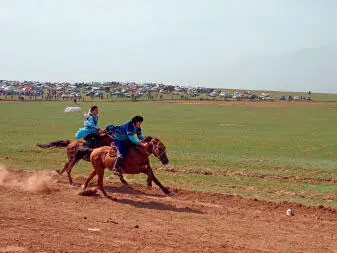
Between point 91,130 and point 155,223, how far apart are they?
19.1 feet

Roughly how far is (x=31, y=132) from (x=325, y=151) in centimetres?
2091

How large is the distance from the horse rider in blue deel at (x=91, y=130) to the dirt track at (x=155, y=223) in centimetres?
178

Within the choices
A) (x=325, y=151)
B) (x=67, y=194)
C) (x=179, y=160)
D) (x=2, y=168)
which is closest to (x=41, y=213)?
(x=67, y=194)

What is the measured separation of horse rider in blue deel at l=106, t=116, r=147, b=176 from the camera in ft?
47.0

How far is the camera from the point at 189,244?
960 cm

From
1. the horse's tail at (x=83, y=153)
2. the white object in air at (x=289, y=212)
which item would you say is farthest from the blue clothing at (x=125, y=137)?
the white object in air at (x=289, y=212)

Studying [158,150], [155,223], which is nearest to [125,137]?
[158,150]

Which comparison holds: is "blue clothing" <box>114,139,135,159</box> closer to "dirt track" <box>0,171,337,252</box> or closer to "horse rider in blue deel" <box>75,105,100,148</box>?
"dirt track" <box>0,171,337,252</box>

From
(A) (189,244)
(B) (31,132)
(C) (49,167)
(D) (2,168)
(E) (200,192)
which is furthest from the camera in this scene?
(B) (31,132)

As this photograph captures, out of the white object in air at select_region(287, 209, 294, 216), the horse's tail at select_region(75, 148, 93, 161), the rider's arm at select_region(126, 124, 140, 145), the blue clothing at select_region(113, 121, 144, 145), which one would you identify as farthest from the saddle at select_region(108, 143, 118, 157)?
the white object in air at select_region(287, 209, 294, 216)

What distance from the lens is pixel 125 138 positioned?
47.6ft

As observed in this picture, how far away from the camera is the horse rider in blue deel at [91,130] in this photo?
647 inches

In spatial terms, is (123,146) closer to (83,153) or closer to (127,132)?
(127,132)

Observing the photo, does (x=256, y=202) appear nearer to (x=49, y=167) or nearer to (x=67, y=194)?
(x=67, y=194)
